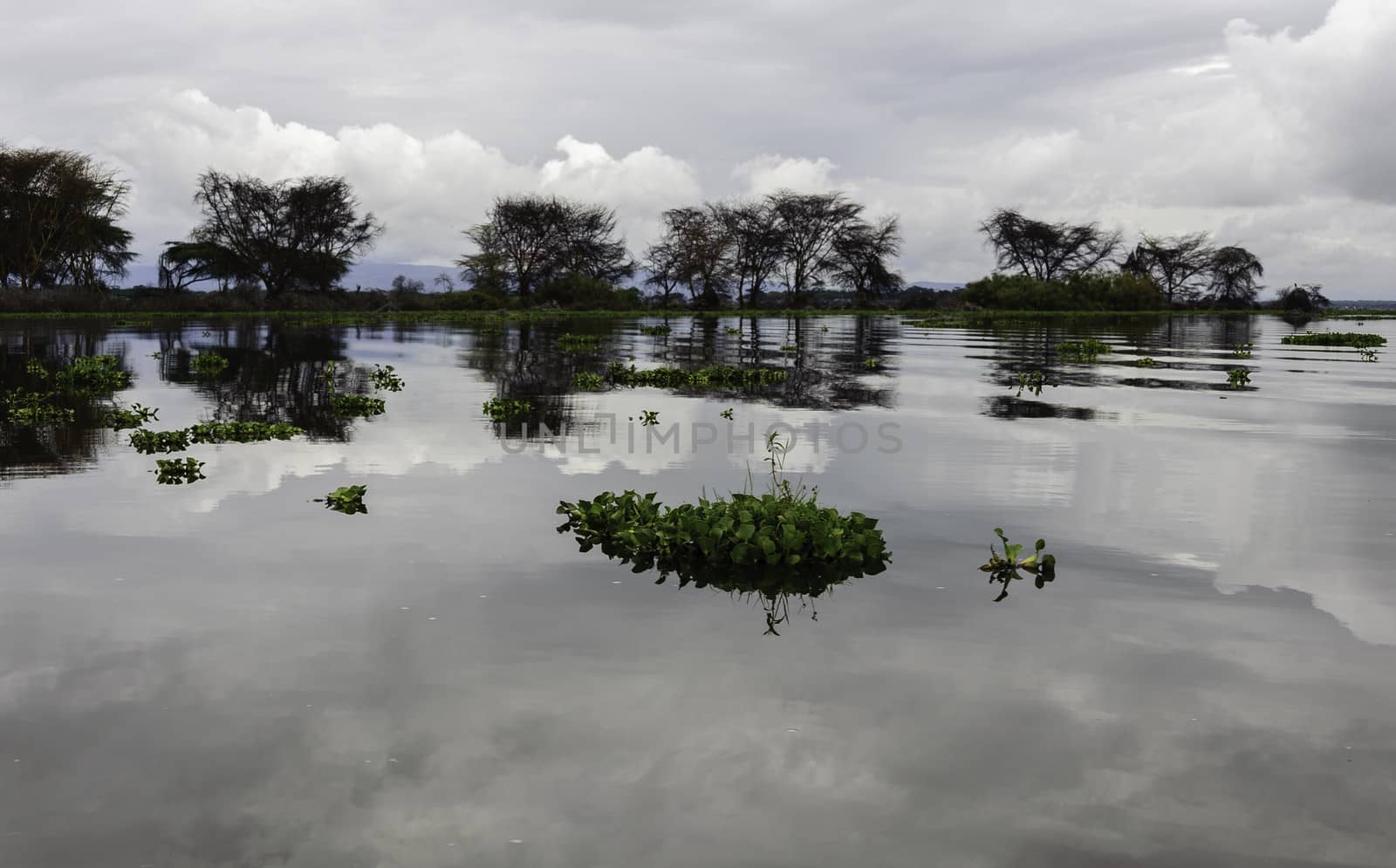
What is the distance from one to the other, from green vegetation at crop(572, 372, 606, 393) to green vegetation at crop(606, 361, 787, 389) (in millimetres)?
396

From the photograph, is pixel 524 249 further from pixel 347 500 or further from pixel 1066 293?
pixel 347 500

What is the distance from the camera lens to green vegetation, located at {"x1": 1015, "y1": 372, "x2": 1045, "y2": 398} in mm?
22141

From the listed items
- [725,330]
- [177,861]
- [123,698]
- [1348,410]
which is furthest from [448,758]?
[725,330]

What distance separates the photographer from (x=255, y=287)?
2992 inches

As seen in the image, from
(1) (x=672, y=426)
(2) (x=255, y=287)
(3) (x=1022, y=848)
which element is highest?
(2) (x=255, y=287)

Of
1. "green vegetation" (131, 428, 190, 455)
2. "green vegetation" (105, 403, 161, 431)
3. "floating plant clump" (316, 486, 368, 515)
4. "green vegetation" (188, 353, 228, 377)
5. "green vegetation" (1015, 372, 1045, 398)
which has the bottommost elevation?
Result: "floating plant clump" (316, 486, 368, 515)

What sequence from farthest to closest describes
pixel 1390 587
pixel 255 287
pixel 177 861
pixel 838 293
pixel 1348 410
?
pixel 838 293 → pixel 255 287 → pixel 1348 410 → pixel 1390 587 → pixel 177 861

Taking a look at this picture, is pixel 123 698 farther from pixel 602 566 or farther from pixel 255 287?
pixel 255 287

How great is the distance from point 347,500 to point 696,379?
46.3 feet

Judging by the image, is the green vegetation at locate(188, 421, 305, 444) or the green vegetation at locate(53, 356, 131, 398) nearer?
the green vegetation at locate(188, 421, 305, 444)

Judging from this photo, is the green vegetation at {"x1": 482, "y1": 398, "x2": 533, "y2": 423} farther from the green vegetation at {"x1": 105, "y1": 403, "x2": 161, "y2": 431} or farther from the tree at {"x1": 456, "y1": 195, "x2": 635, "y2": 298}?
the tree at {"x1": 456, "y1": 195, "x2": 635, "y2": 298}

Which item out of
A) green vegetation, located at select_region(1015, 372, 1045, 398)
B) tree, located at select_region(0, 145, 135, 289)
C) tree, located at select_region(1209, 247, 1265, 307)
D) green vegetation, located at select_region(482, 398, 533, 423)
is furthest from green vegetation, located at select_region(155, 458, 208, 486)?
tree, located at select_region(1209, 247, 1265, 307)

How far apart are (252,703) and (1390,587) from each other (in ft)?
25.8

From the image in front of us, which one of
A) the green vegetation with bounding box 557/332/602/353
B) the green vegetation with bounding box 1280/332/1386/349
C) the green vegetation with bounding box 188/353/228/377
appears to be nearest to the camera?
the green vegetation with bounding box 188/353/228/377
